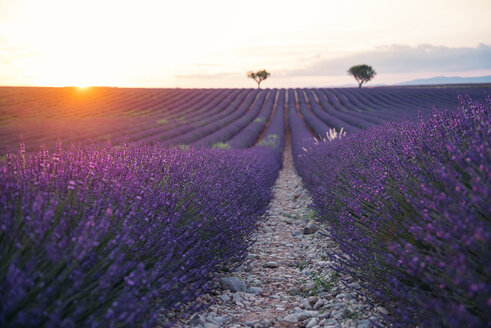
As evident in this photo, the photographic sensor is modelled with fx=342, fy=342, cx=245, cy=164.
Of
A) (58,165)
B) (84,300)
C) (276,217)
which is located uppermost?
(58,165)

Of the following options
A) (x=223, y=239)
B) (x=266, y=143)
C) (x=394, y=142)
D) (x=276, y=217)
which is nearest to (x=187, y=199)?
(x=223, y=239)

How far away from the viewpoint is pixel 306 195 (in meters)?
7.36

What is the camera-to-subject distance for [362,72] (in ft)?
184

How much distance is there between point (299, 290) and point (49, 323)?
2234mm

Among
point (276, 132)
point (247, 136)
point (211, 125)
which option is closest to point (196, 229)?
point (247, 136)

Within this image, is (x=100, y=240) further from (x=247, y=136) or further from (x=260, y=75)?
(x=260, y=75)

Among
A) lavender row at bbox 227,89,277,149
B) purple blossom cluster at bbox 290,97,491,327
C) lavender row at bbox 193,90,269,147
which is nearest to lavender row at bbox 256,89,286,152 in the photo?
lavender row at bbox 227,89,277,149

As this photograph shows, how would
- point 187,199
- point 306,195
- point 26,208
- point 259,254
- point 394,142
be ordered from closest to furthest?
point 26,208, point 187,199, point 394,142, point 259,254, point 306,195

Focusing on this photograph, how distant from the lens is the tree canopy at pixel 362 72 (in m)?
56.2

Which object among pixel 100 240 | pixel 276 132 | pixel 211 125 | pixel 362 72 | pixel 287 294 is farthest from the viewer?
pixel 362 72

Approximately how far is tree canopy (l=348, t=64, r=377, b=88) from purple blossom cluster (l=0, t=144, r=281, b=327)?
57952 mm

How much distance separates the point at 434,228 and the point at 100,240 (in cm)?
166

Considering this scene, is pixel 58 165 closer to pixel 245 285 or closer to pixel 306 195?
pixel 245 285

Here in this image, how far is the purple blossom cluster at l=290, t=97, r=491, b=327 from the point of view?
4.83 feet
